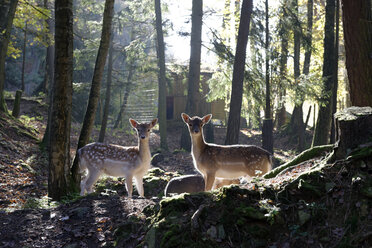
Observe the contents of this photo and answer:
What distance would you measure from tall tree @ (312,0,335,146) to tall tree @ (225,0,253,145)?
3.49 m

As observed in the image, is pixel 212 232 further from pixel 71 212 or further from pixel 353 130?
pixel 71 212

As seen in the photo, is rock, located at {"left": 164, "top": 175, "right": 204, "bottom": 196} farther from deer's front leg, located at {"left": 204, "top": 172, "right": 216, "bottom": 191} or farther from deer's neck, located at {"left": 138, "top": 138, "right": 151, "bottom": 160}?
deer's neck, located at {"left": 138, "top": 138, "right": 151, "bottom": 160}

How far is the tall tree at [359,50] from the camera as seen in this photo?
8.41 m

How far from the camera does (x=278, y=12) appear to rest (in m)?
20.4

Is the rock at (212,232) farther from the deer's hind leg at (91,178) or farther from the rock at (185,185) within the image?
the deer's hind leg at (91,178)

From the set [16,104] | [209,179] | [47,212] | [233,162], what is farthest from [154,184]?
[16,104]

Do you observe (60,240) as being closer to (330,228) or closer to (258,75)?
(330,228)

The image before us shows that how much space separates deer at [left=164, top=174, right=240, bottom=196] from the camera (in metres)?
10.2

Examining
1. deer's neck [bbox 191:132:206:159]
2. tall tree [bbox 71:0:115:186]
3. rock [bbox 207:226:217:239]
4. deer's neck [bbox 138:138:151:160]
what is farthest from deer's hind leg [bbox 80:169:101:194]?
rock [bbox 207:226:217:239]

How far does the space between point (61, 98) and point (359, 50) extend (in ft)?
21.1

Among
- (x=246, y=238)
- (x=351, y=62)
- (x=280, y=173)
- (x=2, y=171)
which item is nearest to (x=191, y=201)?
(x=246, y=238)

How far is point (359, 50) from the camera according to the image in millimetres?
8508

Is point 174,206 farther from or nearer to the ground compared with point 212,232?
farther from the ground

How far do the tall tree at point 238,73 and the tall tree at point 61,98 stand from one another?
8579 millimetres
